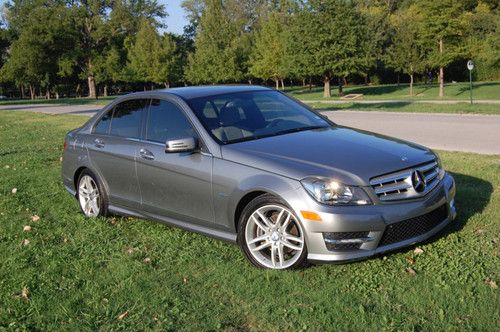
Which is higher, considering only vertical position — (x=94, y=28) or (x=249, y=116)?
(x=94, y=28)

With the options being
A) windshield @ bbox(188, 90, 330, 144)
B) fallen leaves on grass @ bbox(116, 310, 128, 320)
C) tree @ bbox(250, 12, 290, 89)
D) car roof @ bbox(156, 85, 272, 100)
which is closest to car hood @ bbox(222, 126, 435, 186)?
windshield @ bbox(188, 90, 330, 144)

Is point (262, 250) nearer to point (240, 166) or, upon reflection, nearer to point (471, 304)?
point (240, 166)

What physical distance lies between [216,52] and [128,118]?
49.5 metres

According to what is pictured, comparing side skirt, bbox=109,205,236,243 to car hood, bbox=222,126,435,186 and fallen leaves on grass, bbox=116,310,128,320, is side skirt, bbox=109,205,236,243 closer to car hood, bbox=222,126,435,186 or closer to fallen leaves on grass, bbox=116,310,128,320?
car hood, bbox=222,126,435,186

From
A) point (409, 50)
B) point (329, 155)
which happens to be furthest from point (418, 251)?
point (409, 50)

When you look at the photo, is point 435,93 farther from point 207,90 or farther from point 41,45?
point 207,90

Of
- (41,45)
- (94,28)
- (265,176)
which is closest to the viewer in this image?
(265,176)

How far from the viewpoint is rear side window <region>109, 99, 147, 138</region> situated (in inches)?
230

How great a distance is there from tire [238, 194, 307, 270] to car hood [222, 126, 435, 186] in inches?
11.5

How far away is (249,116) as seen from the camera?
5445 mm

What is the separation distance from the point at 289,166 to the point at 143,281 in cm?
147

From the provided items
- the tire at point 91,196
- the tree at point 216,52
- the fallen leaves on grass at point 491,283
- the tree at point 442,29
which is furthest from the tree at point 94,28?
the fallen leaves on grass at point 491,283

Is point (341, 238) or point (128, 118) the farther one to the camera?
point (128, 118)

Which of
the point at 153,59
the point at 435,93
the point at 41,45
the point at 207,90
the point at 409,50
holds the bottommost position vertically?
the point at 435,93
